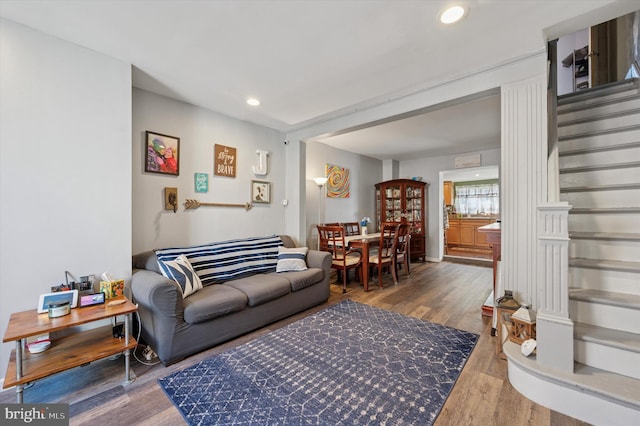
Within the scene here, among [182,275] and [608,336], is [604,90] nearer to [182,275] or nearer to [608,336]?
[608,336]

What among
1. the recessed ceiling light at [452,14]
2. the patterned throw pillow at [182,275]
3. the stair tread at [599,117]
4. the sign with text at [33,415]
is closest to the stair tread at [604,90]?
the stair tread at [599,117]

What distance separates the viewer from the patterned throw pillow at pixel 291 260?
311cm

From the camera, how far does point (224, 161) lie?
3273mm

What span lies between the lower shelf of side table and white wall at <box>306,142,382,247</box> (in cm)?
303

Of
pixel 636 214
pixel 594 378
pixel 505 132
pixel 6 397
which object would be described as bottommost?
Answer: pixel 6 397

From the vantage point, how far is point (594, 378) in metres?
1.44

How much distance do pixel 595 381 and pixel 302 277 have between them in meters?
2.29

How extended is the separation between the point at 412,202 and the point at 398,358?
14.7 ft

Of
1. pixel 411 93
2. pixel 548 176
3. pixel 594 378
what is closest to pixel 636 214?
pixel 548 176

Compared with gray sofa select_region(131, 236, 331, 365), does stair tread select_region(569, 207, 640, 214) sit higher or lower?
higher

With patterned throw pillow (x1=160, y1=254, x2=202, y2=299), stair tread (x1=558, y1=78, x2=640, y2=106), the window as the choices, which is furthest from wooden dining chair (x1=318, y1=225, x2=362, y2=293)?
the window

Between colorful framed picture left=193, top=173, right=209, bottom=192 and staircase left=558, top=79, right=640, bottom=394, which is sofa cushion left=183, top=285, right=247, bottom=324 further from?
staircase left=558, top=79, right=640, bottom=394

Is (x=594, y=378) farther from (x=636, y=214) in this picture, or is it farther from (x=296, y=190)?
(x=296, y=190)

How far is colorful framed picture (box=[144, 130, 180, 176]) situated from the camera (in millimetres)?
2637
